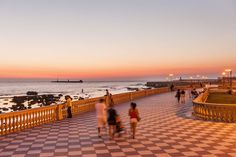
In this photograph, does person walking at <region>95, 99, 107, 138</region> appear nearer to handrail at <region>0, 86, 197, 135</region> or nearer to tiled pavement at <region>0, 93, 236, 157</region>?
tiled pavement at <region>0, 93, 236, 157</region>

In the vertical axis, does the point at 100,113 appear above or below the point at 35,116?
above

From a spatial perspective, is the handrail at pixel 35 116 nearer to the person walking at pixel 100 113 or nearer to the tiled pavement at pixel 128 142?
the tiled pavement at pixel 128 142

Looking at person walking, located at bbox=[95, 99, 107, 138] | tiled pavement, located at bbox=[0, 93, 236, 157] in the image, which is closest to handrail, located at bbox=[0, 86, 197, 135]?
tiled pavement, located at bbox=[0, 93, 236, 157]

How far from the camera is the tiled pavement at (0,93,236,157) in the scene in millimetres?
9992

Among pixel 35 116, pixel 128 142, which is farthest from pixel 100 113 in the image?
pixel 35 116

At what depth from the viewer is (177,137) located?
12.6m

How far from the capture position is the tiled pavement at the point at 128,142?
32.8 feet

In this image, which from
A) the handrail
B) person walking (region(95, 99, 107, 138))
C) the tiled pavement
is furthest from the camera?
the handrail

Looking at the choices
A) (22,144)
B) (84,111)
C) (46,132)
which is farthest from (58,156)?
(84,111)

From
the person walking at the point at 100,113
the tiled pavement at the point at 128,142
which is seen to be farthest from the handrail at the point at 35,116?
the person walking at the point at 100,113

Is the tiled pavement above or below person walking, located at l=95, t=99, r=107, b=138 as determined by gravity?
below

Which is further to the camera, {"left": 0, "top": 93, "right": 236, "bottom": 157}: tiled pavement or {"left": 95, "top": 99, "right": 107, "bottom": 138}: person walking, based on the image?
{"left": 95, "top": 99, "right": 107, "bottom": 138}: person walking

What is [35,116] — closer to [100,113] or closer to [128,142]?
[100,113]

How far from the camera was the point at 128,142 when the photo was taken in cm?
1164
